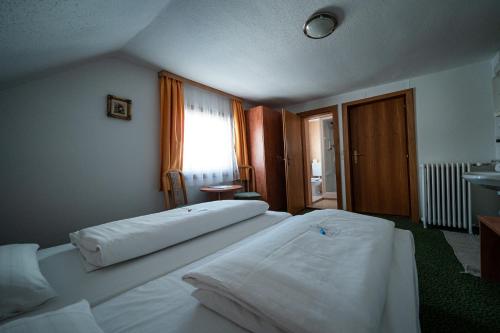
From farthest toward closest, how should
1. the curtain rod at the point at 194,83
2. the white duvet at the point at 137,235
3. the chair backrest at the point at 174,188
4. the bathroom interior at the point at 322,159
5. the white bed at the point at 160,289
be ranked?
1. the bathroom interior at the point at 322,159
2. the curtain rod at the point at 194,83
3. the chair backrest at the point at 174,188
4. the white duvet at the point at 137,235
5. the white bed at the point at 160,289

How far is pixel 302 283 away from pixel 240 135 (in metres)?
2.96

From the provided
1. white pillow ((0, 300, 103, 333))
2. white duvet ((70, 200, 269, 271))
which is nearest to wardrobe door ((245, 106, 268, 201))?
white duvet ((70, 200, 269, 271))

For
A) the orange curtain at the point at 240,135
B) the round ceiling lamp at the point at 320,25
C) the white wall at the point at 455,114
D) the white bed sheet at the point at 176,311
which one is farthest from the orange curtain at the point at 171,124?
the white wall at the point at 455,114

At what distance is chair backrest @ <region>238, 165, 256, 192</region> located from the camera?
3336 mm

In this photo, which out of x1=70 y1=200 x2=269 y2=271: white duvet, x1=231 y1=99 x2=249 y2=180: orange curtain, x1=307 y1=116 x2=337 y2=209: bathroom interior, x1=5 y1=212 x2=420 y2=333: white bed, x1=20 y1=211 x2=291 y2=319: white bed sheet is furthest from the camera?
x1=307 y1=116 x2=337 y2=209: bathroom interior

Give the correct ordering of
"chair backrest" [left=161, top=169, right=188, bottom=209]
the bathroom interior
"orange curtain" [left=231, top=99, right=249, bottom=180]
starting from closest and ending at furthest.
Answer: "chair backrest" [left=161, top=169, right=188, bottom=209], "orange curtain" [left=231, top=99, right=249, bottom=180], the bathroom interior

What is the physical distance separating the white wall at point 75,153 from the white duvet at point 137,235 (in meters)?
0.94

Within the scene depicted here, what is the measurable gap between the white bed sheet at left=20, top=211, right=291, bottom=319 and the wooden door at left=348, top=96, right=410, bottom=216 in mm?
3020

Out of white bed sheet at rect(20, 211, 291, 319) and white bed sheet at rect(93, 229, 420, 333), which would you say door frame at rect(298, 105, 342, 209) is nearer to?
white bed sheet at rect(20, 211, 291, 319)

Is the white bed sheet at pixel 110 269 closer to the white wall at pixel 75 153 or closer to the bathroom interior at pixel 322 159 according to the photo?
the white wall at pixel 75 153

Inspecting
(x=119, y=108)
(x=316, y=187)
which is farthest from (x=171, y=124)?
(x=316, y=187)

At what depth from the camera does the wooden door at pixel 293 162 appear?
3324mm

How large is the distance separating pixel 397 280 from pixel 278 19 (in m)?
1.85

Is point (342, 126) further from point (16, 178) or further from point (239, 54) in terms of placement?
point (16, 178)
